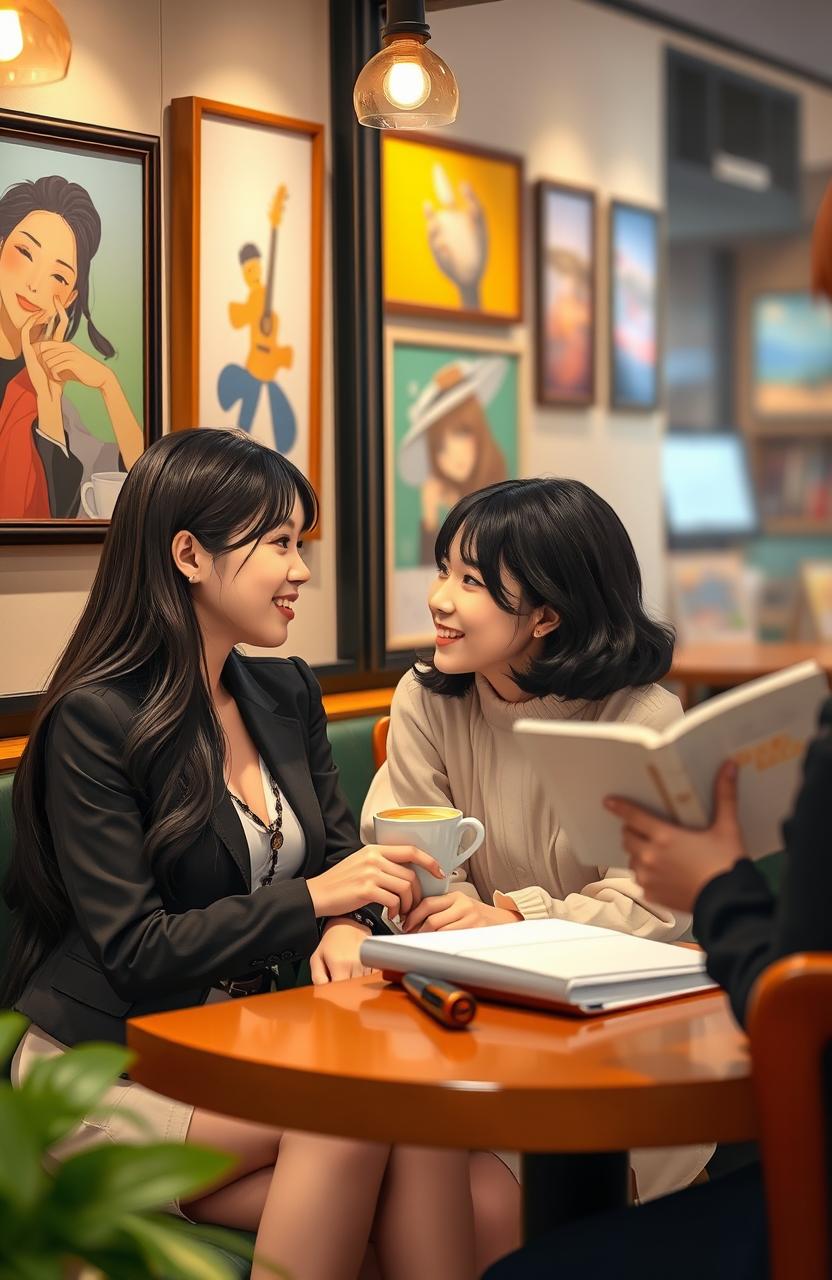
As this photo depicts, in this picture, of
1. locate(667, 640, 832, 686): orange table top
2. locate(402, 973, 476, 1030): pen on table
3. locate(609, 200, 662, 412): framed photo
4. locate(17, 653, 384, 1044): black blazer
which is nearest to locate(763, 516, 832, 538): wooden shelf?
locate(667, 640, 832, 686): orange table top

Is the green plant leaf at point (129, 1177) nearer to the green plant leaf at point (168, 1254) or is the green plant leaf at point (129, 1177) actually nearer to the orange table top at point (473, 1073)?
the green plant leaf at point (168, 1254)

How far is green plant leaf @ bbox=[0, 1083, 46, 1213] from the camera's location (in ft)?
3.58

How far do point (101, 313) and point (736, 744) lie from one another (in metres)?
2.00

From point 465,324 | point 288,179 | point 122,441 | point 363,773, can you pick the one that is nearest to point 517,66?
point 465,324

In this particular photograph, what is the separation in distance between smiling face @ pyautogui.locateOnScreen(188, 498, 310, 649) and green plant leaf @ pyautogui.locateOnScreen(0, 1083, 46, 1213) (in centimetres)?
126

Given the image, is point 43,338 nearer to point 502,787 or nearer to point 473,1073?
point 502,787

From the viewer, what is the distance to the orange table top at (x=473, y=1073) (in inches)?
56.1

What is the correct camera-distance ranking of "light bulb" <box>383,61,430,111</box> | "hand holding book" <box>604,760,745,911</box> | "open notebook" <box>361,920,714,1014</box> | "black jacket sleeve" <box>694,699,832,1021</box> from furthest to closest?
→ "light bulb" <box>383,61,430,111</box>, "open notebook" <box>361,920,714,1014</box>, "hand holding book" <box>604,760,745,911</box>, "black jacket sleeve" <box>694,699,832,1021</box>

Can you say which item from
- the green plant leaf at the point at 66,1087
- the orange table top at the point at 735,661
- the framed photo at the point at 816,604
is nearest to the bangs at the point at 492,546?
the green plant leaf at the point at 66,1087

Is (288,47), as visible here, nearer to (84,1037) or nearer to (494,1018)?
(84,1037)

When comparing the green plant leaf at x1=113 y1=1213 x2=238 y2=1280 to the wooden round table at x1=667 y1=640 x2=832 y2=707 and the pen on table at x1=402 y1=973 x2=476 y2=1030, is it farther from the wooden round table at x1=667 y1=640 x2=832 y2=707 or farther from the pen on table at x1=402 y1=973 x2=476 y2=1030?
the wooden round table at x1=667 y1=640 x2=832 y2=707

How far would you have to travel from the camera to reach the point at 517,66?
4562 mm

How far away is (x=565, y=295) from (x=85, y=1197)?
3.88 meters

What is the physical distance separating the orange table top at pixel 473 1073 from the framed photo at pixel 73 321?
1.51 m
